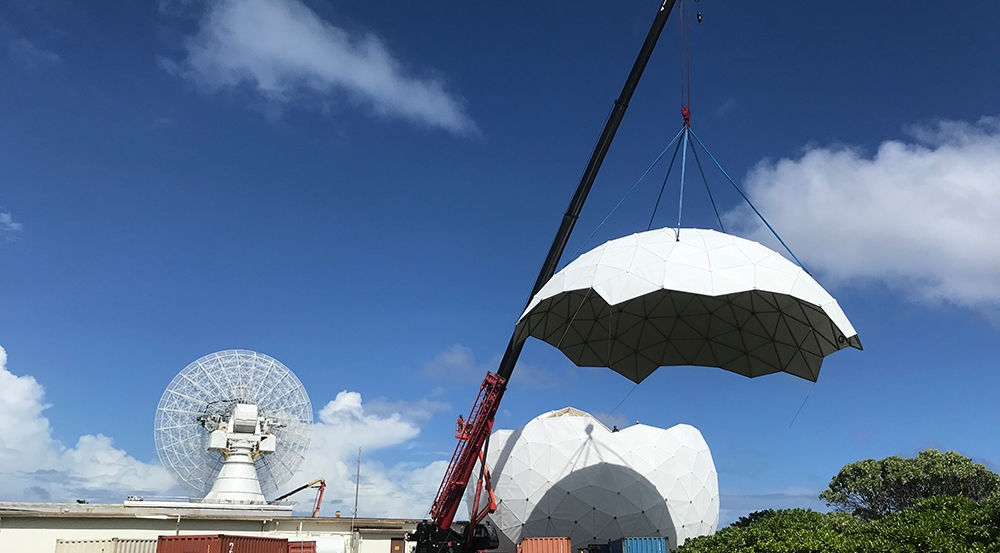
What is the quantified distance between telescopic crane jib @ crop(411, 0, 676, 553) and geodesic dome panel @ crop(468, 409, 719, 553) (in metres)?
15.2

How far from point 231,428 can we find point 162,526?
894 centimetres

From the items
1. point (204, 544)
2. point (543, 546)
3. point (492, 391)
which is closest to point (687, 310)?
point (492, 391)

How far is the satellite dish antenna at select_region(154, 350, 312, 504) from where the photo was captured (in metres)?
51.8

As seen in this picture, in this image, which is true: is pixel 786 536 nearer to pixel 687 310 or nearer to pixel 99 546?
pixel 687 310

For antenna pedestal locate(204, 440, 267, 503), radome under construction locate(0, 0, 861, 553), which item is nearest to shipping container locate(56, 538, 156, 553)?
radome under construction locate(0, 0, 861, 553)

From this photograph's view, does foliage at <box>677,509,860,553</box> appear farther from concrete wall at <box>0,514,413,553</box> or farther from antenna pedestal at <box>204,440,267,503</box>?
antenna pedestal at <box>204,440,267,503</box>

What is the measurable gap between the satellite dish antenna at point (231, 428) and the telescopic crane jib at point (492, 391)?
21.3 meters

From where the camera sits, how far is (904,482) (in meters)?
50.5

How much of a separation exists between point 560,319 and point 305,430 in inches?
1239

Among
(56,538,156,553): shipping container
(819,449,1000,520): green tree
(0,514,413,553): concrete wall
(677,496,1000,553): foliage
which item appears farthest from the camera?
(819,449,1000,520): green tree

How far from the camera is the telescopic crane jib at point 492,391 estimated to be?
3184 cm

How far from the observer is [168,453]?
170 ft

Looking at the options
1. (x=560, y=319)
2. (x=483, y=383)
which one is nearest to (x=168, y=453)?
(x=483, y=383)

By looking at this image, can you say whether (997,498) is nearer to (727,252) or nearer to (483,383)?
(727,252)
